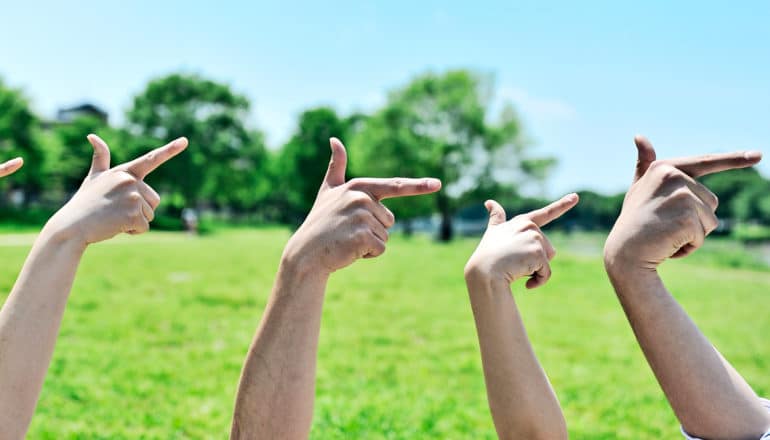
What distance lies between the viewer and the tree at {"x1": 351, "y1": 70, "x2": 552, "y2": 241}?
112 feet

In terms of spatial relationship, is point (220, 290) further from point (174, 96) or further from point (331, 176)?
point (174, 96)

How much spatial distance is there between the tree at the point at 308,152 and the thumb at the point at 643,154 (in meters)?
47.7

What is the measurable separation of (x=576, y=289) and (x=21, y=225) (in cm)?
2774

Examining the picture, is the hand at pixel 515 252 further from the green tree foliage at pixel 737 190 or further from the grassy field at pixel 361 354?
the green tree foliage at pixel 737 190

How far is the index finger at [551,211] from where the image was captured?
2.08 m

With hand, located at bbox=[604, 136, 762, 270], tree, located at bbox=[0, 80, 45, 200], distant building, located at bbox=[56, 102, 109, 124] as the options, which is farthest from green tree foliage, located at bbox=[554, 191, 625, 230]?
distant building, located at bbox=[56, 102, 109, 124]

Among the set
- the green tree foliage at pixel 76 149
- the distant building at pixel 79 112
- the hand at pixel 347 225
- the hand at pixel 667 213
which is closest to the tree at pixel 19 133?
the green tree foliage at pixel 76 149

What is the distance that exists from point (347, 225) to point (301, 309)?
0.30 m

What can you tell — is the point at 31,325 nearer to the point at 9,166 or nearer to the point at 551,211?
the point at 9,166

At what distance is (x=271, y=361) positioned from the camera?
175 centimetres

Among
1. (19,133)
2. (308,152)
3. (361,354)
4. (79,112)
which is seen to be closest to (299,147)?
(308,152)

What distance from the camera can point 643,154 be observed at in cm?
220

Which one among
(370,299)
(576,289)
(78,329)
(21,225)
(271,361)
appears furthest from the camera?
(21,225)

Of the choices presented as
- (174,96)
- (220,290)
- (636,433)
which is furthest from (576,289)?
(174,96)
